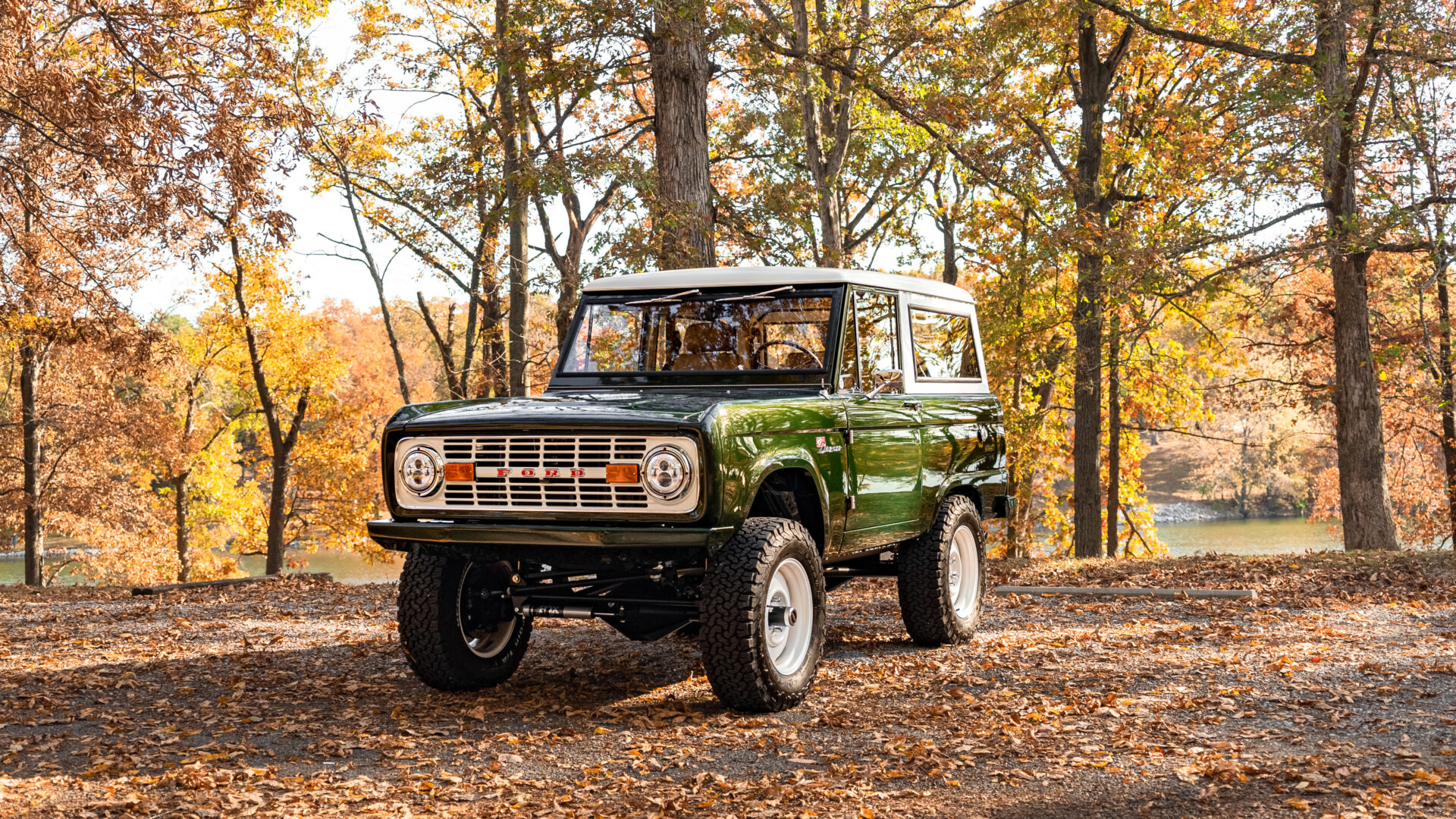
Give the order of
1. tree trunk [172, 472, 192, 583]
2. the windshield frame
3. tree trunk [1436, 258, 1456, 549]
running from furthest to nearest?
tree trunk [172, 472, 192, 583] → tree trunk [1436, 258, 1456, 549] → the windshield frame

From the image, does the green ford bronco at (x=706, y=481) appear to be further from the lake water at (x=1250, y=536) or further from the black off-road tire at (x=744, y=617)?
the lake water at (x=1250, y=536)

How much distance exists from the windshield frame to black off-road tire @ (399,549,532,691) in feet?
4.68

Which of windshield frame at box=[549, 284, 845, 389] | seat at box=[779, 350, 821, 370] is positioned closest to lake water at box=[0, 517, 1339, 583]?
windshield frame at box=[549, 284, 845, 389]

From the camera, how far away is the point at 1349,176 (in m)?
15.5

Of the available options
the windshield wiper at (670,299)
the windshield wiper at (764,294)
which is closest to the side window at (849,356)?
the windshield wiper at (764,294)

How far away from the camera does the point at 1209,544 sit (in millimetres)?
45062

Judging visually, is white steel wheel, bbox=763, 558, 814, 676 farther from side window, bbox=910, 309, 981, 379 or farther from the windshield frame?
side window, bbox=910, 309, 981, 379

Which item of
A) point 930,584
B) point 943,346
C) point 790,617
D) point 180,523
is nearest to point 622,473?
point 790,617

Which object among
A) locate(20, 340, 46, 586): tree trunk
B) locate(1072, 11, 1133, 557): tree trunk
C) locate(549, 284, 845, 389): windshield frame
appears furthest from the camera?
locate(20, 340, 46, 586): tree trunk

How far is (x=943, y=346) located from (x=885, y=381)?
150cm

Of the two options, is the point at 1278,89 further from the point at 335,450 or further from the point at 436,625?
the point at 335,450

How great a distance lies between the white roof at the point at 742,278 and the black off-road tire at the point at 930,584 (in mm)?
1739

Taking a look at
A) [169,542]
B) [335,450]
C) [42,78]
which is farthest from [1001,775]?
[169,542]

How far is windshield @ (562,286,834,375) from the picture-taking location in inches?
286
